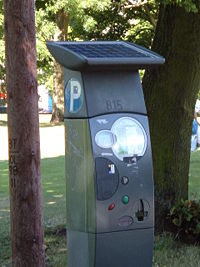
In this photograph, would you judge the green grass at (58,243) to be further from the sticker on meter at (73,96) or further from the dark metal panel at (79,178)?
the sticker on meter at (73,96)

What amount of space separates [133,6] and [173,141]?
12052 millimetres

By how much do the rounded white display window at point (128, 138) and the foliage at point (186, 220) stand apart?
2328 millimetres

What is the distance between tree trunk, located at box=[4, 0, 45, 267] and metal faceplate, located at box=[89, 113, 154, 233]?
0.48 metres

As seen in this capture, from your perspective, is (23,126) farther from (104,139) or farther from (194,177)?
(194,177)

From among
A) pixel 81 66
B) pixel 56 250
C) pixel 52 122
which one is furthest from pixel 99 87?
pixel 52 122

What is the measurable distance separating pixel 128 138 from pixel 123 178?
29 cm

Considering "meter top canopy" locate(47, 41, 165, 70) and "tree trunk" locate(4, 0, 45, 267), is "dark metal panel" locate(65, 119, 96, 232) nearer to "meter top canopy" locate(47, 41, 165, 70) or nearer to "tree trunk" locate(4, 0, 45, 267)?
"tree trunk" locate(4, 0, 45, 267)

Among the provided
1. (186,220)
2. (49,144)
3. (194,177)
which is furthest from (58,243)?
(49,144)

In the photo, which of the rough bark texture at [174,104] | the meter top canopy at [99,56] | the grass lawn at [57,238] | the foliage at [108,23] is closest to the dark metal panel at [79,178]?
the meter top canopy at [99,56]

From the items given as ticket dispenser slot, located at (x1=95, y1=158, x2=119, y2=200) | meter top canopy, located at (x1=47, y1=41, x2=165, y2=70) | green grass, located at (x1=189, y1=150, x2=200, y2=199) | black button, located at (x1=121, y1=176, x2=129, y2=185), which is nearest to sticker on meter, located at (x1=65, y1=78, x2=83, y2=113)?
meter top canopy, located at (x1=47, y1=41, x2=165, y2=70)

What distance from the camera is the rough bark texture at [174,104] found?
6.89 meters

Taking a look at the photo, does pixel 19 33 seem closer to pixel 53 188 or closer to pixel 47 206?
pixel 47 206

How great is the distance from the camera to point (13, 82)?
423 cm

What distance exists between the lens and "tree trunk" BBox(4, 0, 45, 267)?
422 cm
